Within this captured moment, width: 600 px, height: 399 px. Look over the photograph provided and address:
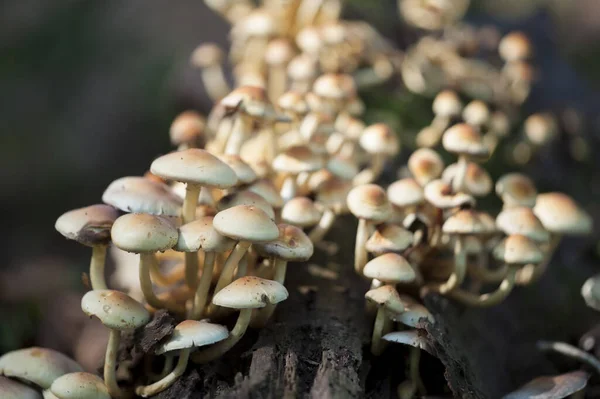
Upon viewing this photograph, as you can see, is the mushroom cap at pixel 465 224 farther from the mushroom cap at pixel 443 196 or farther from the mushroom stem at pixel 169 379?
the mushroom stem at pixel 169 379

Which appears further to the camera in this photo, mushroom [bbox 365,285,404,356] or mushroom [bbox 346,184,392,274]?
mushroom [bbox 346,184,392,274]

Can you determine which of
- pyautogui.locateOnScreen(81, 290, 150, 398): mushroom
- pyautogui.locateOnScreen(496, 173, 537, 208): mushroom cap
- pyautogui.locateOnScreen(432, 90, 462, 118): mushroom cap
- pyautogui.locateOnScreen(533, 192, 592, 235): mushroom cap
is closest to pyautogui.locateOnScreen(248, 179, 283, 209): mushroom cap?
pyautogui.locateOnScreen(81, 290, 150, 398): mushroom

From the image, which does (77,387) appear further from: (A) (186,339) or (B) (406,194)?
(B) (406,194)

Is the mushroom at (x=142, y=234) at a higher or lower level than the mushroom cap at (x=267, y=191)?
higher

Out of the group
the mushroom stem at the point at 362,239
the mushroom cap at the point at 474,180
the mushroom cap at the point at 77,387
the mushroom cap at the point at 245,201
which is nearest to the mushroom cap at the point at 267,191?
the mushroom cap at the point at 245,201

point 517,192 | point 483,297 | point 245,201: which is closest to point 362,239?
point 245,201

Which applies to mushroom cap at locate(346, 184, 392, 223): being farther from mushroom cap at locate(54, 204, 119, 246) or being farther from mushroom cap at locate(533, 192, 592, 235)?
mushroom cap at locate(54, 204, 119, 246)
